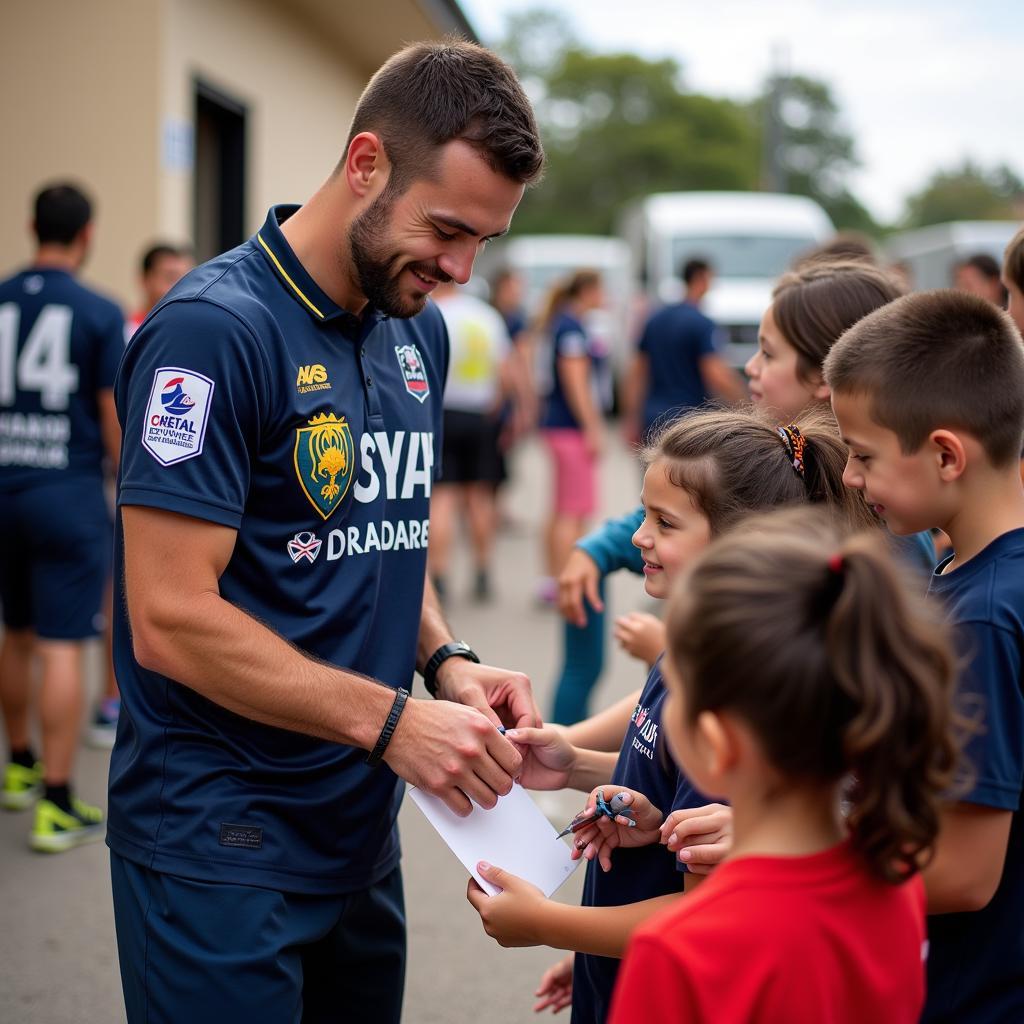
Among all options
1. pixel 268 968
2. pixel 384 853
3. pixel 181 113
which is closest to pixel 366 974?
pixel 384 853

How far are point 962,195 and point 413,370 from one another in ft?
284

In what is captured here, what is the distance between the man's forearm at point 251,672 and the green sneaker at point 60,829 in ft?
9.97

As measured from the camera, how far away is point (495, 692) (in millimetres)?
2420

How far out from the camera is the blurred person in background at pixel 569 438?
28.2ft

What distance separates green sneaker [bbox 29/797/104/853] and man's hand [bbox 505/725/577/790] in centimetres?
294

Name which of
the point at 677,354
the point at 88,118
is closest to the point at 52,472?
the point at 88,118

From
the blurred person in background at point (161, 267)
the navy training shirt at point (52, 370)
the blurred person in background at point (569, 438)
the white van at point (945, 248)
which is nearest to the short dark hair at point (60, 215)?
the navy training shirt at point (52, 370)

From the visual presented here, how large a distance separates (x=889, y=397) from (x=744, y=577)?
606 mm

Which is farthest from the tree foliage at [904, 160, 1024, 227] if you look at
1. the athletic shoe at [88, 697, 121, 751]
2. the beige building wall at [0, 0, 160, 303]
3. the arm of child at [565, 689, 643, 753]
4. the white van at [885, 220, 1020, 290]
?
the arm of child at [565, 689, 643, 753]

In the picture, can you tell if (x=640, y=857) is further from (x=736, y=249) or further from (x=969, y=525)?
(x=736, y=249)

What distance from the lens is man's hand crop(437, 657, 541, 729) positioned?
2.38 meters

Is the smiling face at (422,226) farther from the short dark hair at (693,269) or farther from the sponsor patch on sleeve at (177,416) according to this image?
the short dark hair at (693,269)

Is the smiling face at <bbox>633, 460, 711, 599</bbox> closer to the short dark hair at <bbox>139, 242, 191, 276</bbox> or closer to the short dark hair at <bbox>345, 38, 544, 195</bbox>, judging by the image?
the short dark hair at <bbox>345, 38, 544, 195</bbox>

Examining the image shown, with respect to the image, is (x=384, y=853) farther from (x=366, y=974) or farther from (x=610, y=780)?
(x=610, y=780)
